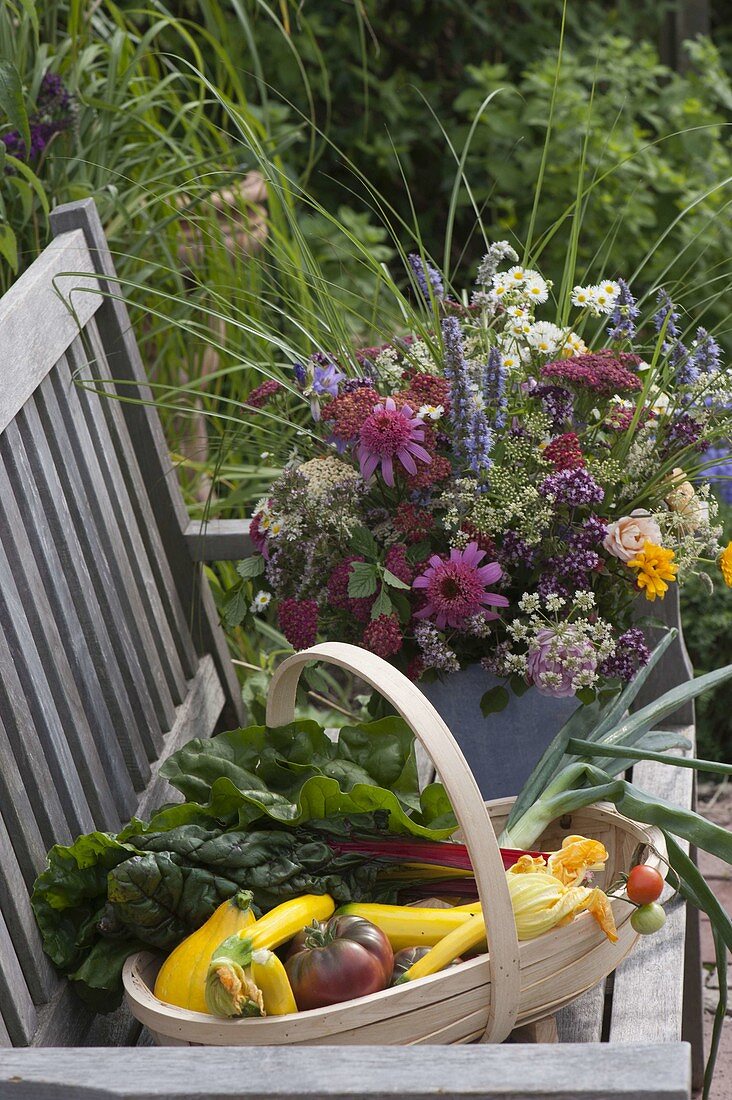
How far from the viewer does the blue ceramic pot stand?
152cm

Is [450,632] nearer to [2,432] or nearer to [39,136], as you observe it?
[2,432]

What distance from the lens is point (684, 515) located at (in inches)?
60.2

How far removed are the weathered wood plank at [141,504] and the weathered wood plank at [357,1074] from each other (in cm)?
96

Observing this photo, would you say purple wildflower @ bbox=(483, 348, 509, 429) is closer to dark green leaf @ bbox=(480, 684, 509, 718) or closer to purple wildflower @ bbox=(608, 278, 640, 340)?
purple wildflower @ bbox=(608, 278, 640, 340)

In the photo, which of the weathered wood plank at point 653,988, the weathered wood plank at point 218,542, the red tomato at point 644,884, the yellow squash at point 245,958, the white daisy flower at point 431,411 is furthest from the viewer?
the weathered wood plank at point 218,542

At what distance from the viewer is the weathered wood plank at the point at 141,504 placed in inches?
70.4

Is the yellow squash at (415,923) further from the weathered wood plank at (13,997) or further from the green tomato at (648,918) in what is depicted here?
the weathered wood plank at (13,997)

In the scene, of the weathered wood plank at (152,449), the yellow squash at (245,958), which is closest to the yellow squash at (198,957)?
the yellow squash at (245,958)

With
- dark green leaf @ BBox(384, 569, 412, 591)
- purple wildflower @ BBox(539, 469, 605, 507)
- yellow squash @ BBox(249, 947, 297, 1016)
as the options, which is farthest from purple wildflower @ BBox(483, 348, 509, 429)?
yellow squash @ BBox(249, 947, 297, 1016)

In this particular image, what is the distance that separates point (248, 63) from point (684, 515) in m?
3.14

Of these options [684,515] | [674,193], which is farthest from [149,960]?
[674,193]

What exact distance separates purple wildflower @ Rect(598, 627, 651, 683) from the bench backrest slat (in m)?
0.59

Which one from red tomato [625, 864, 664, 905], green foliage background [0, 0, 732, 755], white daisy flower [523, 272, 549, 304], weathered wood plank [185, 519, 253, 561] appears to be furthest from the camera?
green foliage background [0, 0, 732, 755]

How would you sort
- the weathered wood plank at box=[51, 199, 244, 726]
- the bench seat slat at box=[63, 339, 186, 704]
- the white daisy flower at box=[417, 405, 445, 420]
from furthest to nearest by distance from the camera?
1. the weathered wood plank at box=[51, 199, 244, 726]
2. the bench seat slat at box=[63, 339, 186, 704]
3. the white daisy flower at box=[417, 405, 445, 420]
